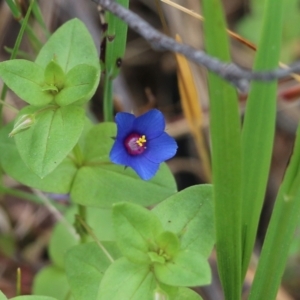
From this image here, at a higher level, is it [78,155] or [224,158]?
[224,158]

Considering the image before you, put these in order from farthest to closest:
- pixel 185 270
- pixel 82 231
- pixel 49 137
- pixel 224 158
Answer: pixel 82 231 → pixel 49 137 → pixel 185 270 → pixel 224 158

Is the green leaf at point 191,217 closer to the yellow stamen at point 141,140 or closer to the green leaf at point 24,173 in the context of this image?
the yellow stamen at point 141,140

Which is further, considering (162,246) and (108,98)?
(108,98)

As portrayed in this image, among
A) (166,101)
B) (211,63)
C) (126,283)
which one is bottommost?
(166,101)

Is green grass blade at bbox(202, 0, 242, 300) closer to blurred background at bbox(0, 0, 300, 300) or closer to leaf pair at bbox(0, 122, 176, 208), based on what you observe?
leaf pair at bbox(0, 122, 176, 208)

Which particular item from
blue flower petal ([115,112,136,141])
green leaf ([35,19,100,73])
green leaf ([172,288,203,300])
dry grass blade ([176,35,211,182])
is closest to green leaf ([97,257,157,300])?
green leaf ([172,288,203,300])

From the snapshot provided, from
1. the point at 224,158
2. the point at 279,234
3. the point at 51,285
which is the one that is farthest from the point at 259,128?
the point at 51,285

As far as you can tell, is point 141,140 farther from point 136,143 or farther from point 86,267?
point 86,267

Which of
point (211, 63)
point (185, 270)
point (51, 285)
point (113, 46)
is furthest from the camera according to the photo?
point (51, 285)
